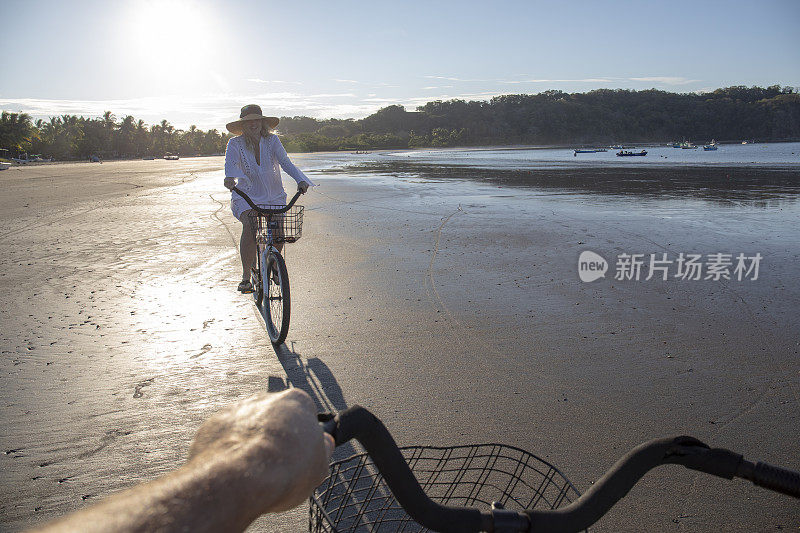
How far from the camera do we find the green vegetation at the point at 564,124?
492 feet

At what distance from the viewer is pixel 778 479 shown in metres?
1.12

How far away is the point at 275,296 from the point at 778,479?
4603mm

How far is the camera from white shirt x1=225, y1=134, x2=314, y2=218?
5.75 m

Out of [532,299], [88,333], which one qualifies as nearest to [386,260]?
[532,299]

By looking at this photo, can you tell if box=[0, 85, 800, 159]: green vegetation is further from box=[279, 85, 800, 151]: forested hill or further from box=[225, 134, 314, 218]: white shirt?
box=[225, 134, 314, 218]: white shirt

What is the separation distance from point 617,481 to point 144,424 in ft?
10.9

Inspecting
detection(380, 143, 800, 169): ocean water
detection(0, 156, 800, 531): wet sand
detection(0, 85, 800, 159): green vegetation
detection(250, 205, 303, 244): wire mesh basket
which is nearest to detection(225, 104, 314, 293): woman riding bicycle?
detection(250, 205, 303, 244): wire mesh basket

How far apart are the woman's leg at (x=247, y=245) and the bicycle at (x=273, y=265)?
92mm

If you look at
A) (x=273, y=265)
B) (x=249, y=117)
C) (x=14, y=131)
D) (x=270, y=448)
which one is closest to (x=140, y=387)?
(x=273, y=265)

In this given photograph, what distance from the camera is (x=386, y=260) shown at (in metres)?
8.60

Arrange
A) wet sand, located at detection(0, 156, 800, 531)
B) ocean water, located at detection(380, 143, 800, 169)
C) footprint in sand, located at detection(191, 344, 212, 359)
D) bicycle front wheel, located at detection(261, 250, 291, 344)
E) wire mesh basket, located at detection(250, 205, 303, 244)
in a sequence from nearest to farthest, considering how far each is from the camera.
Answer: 1. wet sand, located at detection(0, 156, 800, 531)
2. footprint in sand, located at detection(191, 344, 212, 359)
3. bicycle front wheel, located at detection(261, 250, 291, 344)
4. wire mesh basket, located at detection(250, 205, 303, 244)
5. ocean water, located at detection(380, 143, 800, 169)

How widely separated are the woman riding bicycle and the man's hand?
16.9 feet

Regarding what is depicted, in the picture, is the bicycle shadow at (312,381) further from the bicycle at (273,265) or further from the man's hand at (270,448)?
the man's hand at (270,448)

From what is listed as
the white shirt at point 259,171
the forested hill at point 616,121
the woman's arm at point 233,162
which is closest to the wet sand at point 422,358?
the white shirt at point 259,171
